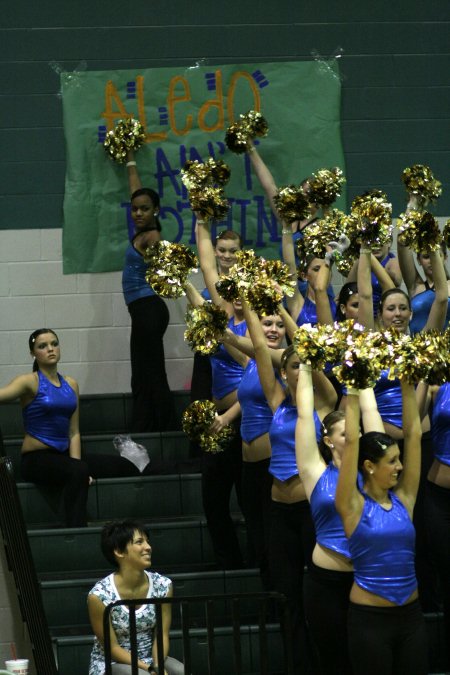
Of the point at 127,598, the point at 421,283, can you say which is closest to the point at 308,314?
the point at 421,283

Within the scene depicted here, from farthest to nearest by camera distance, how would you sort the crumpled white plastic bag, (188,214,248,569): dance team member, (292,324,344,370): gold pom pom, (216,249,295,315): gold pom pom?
1. the crumpled white plastic bag
2. (188,214,248,569): dance team member
3. (216,249,295,315): gold pom pom
4. (292,324,344,370): gold pom pom

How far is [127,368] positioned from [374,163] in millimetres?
2178

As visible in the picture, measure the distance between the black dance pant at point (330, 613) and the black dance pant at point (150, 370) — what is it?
2.82 metres

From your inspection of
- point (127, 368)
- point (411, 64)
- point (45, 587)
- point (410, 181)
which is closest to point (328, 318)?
point (410, 181)

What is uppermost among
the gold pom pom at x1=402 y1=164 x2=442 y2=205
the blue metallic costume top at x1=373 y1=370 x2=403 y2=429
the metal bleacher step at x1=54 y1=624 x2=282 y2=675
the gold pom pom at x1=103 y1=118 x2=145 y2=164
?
the gold pom pom at x1=103 y1=118 x2=145 y2=164

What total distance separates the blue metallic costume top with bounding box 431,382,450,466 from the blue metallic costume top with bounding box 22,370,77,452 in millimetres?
2237

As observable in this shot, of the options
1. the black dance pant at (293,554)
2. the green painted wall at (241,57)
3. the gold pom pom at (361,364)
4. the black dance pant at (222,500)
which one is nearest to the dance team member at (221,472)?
Result: the black dance pant at (222,500)

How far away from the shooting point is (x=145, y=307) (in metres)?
7.14

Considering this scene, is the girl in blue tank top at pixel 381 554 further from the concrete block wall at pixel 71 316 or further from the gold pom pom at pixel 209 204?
the concrete block wall at pixel 71 316

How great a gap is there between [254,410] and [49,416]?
146cm

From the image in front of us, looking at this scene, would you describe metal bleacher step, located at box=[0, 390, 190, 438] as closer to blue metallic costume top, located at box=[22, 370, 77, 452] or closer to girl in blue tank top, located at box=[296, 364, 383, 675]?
blue metallic costume top, located at box=[22, 370, 77, 452]

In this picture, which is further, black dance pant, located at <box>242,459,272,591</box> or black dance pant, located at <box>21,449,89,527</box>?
black dance pant, located at <box>21,449,89,527</box>

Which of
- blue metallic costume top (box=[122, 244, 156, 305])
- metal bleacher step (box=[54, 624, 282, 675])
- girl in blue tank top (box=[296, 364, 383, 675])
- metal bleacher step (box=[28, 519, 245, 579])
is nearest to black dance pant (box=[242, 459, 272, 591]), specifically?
metal bleacher step (box=[54, 624, 282, 675])

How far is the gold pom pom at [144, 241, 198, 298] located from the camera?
508 centimetres
